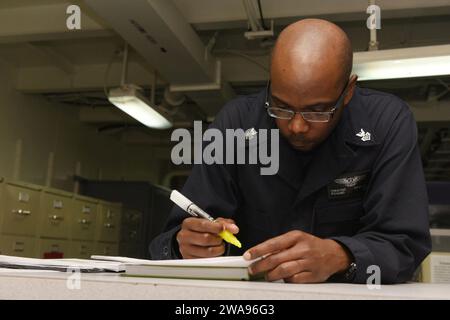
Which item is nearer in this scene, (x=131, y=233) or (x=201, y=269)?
(x=201, y=269)

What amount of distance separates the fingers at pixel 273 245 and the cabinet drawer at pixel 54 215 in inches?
127

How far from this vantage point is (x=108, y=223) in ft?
15.8

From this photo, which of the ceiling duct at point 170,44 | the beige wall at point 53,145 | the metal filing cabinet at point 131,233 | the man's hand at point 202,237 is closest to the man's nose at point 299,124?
the man's hand at point 202,237

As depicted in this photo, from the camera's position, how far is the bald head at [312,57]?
981mm

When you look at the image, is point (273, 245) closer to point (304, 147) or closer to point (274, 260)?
point (274, 260)

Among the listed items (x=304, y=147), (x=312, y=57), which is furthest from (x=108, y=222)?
(x=312, y=57)

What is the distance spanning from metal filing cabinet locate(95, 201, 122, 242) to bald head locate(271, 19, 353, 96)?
3.90 meters

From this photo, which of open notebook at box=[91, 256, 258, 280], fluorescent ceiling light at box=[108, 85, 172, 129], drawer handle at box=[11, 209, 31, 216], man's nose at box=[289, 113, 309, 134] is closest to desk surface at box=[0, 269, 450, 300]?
open notebook at box=[91, 256, 258, 280]

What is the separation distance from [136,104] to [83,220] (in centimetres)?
129

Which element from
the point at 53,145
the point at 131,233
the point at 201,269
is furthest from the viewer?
the point at 131,233

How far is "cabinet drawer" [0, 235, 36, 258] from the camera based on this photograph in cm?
309

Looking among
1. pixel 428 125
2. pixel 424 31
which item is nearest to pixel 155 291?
pixel 424 31

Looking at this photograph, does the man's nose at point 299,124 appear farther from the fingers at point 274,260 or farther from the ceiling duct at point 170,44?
the ceiling duct at point 170,44

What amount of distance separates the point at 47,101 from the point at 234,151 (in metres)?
4.27
